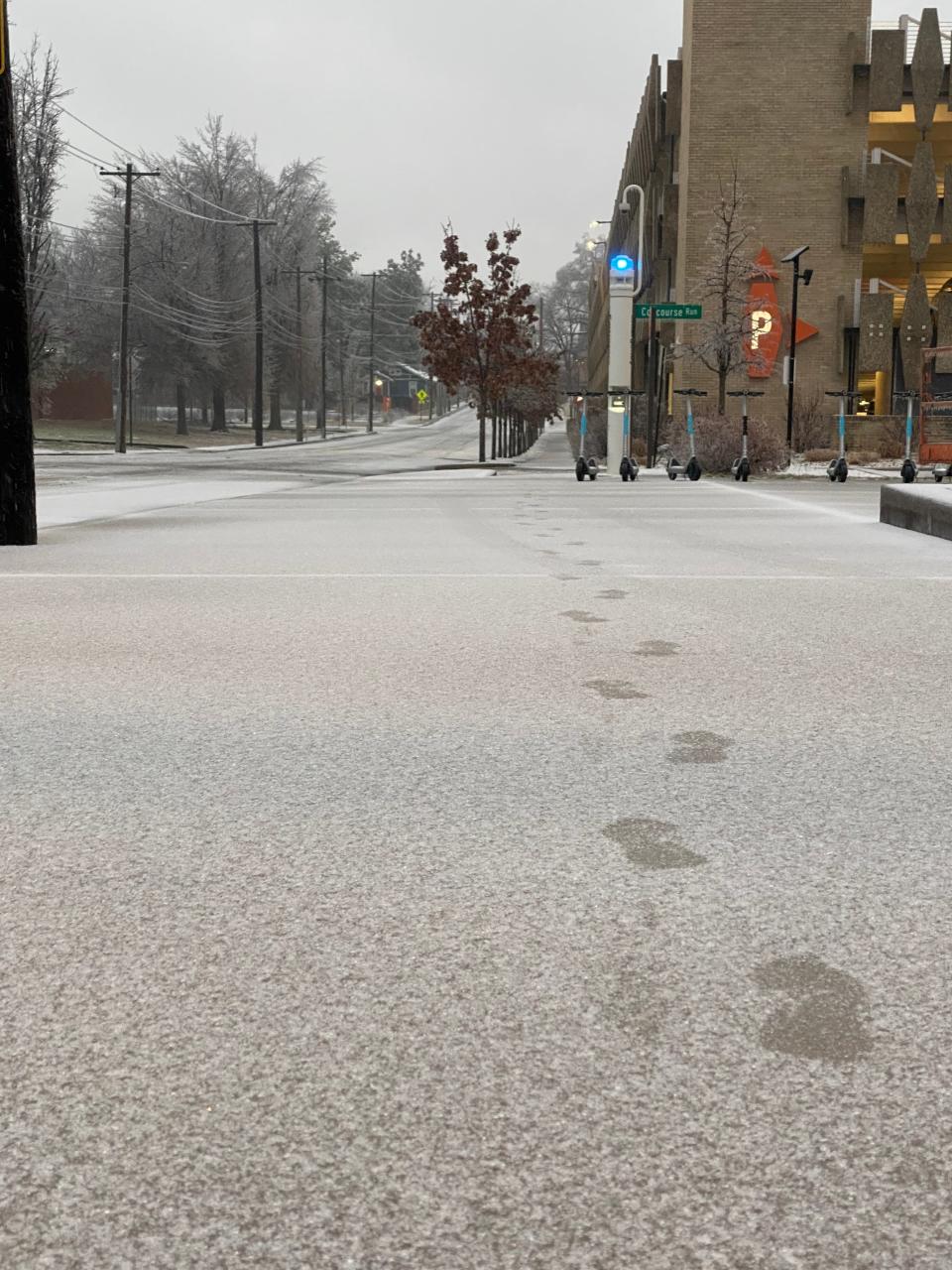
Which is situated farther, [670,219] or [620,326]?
[670,219]

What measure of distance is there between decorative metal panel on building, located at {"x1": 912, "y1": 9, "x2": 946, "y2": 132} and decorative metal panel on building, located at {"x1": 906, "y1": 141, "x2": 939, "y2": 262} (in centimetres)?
81

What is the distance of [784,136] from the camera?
147 feet

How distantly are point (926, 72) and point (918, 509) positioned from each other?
36.6 metres

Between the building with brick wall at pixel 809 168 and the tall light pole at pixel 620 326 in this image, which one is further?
the building with brick wall at pixel 809 168

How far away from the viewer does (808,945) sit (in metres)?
2.91

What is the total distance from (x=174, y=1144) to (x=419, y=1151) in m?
0.33

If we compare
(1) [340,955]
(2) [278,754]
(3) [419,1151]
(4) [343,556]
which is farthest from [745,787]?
(4) [343,556]

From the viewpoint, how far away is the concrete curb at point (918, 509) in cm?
1275

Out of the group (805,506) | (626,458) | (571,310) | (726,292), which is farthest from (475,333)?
(571,310)

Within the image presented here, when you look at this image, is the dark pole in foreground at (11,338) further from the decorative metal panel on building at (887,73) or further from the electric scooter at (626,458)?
the decorative metal panel on building at (887,73)

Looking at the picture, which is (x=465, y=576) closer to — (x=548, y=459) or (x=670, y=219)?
(x=670, y=219)

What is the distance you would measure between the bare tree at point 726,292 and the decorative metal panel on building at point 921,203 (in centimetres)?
519

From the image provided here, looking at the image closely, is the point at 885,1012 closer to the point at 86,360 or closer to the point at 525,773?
the point at 525,773

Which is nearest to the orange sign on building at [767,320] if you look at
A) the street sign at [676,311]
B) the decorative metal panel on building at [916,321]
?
the decorative metal panel on building at [916,321]
